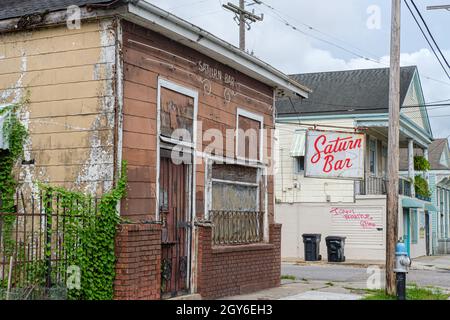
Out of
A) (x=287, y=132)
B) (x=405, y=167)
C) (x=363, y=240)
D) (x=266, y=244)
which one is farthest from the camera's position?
(x=405, y=167)

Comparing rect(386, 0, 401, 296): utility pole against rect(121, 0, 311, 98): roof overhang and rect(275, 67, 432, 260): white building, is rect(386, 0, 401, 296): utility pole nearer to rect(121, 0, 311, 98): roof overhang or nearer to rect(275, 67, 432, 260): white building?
rect(121, 0, 311, 98): roof overhang

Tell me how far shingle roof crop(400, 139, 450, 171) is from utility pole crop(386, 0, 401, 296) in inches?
919

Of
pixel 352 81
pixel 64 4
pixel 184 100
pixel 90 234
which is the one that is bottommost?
pixel 90 234

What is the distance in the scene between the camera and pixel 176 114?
10.8 meters

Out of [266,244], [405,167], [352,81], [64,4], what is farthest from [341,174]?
[405,167]

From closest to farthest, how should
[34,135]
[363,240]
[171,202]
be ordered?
[34,135] < [171,202] < [363,240]

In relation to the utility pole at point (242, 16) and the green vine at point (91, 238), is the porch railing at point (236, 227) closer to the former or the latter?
the green vine at point (91, 238)

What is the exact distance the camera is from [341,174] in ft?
50.1

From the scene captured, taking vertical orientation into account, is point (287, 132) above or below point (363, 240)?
above

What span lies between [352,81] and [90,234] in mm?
21831

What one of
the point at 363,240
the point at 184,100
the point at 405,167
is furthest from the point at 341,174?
the point at 405,167

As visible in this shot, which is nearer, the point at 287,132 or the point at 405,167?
the point at 287,132

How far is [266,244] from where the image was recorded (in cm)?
1369
